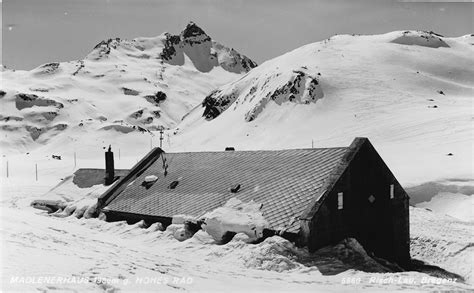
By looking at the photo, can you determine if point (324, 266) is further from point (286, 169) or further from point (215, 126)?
point (215, 126)

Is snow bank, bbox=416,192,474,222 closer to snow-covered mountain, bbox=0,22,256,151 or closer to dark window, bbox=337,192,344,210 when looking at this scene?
dark window, bbox=337,192,344,210

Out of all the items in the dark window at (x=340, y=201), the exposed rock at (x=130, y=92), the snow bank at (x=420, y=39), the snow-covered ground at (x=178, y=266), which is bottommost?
the snow-covered ground at (x=178, y=266)

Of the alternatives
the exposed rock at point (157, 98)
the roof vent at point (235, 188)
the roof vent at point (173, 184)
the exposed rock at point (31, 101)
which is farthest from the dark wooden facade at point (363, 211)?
the exposed rock at point (157, 98)

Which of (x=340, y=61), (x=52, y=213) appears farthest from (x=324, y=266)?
(x=340, y=61)

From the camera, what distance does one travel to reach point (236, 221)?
1923 centimetres

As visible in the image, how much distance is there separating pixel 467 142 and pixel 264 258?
45.8 m

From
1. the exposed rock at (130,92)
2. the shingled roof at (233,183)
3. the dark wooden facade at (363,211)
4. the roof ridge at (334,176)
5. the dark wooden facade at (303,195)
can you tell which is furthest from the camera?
the exposed rock at (130,92)

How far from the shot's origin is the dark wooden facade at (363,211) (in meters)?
18.0

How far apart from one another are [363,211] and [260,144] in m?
56.0

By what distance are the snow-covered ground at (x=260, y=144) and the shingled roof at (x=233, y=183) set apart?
60.8 inches

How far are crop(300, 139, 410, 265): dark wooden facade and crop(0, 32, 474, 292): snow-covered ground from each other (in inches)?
33.6

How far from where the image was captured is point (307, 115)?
3292 inches

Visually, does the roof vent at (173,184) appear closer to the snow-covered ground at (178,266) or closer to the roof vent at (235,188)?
the snow-covered ground at (178,266)

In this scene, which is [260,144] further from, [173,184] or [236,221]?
[236,221]
